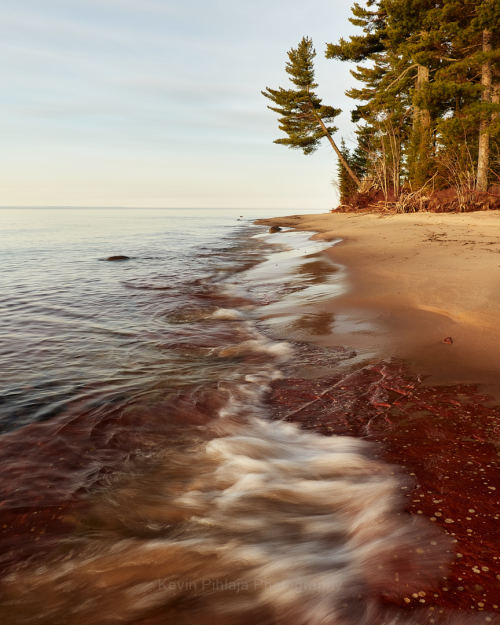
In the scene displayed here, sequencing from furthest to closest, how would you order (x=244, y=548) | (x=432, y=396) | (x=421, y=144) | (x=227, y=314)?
(x=421, y=144) → (x=227, y=314) → (x=432, y=396) → (x=244, y=548)

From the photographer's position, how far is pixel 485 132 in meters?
16.6

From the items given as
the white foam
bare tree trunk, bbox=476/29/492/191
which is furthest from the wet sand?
bare tree trunk, bbox=476/29/492/191

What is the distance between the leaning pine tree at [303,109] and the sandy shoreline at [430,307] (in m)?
24.1

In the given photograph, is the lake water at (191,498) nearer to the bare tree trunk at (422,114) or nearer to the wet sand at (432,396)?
the wet sand at (432,396)

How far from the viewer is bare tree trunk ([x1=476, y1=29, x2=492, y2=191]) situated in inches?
664

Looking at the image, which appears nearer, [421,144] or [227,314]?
[227,314]

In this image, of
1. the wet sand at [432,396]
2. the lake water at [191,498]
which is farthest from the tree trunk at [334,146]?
the lake water at [191,498]

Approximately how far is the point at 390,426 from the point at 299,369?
4.14ft

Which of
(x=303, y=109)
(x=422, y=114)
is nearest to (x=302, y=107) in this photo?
(x=303, y=109)

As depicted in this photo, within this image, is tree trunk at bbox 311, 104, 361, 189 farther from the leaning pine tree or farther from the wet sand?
the wet sand

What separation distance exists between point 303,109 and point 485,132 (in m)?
18.5

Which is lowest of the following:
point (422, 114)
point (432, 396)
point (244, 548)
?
point (244, 548)

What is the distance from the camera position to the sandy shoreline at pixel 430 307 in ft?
11.6

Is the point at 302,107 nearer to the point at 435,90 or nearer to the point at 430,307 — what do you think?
the point at 435,90
